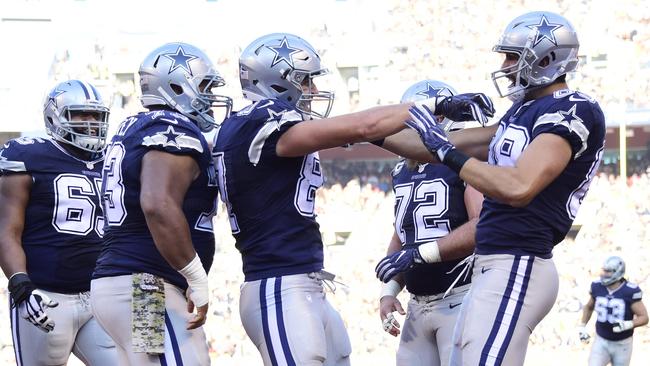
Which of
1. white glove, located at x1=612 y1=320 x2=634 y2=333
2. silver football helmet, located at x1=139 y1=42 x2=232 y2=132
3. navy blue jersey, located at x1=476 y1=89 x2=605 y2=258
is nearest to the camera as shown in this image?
navy blue jersey, located at x1=476 y1=89 x2=605 y2=258

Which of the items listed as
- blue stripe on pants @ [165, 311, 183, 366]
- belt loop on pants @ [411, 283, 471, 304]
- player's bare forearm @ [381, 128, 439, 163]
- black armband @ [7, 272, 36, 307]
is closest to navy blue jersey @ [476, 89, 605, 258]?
player's bare forearm @ [381, 128, 439, 163]

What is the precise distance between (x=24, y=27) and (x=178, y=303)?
15.4m

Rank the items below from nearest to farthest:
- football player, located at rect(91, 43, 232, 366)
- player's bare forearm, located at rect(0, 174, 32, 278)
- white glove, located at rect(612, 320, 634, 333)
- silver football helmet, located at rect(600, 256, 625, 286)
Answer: football player, located at rect(91, 43, 232, 366) < player's bare forearm, located at rect(0, 174, 32, 278) < white glove, located at rect(612, 320, 634, 333) < silver football helmet, located at rect(600, 256, 625, 286)

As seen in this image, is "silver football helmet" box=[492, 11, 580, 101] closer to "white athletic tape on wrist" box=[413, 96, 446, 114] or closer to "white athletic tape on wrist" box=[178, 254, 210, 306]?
"white athletic tape on wrist" box=[413, 96, 446, 114]

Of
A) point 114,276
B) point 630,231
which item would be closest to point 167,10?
point 630,231

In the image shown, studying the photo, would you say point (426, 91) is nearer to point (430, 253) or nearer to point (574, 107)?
point (430, 253)

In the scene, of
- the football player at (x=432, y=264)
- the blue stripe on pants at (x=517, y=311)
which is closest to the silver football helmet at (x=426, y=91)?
the football player at (x=432, y=264)

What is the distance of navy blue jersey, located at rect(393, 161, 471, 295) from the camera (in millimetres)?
5137

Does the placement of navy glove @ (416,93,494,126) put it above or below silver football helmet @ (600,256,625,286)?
above

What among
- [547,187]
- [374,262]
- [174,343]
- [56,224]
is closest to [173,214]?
[174,343]

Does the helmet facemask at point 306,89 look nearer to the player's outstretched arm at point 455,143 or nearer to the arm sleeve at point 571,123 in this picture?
the player's outstretched arm at point 455,143

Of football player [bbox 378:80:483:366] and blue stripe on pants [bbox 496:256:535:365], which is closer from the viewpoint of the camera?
blue stripe on pants [bbox 496:256:535:365]

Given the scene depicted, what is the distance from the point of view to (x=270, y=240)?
4082 millimetres

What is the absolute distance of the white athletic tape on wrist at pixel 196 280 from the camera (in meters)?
4.05
